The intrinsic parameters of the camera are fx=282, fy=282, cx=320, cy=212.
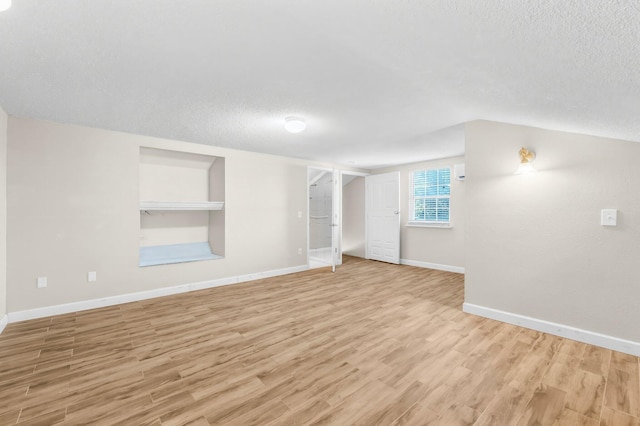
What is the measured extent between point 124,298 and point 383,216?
4959 millimetres

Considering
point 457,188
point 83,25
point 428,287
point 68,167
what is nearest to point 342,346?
point 428,287

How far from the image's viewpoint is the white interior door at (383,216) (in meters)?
6.16

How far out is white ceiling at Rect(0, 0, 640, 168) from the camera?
1.25m

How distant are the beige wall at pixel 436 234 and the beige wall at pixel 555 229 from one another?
1.98 m

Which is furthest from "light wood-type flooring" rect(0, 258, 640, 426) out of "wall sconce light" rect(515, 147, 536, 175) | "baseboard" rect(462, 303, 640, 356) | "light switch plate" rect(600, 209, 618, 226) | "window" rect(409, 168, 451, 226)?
"window" rect(409, 168, 451, 226)

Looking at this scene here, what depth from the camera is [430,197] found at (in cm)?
589

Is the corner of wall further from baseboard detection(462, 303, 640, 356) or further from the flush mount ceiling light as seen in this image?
baseboard detection(462, 303, 640, 356)

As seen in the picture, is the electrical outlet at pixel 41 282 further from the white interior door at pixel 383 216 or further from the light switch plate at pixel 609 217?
the light switch plate at pixel 609 217

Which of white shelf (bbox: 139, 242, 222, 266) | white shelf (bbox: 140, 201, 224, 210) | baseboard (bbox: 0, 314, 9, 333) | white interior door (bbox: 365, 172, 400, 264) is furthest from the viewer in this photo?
white interior door (bbox: 365, 172, 400, 264)

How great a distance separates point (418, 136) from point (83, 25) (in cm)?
352

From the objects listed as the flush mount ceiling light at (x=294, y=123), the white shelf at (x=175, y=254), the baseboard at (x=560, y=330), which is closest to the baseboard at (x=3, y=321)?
the white shelf at (x=175, y=254)

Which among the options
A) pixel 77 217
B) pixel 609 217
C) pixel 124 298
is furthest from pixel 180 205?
pixel 609 217

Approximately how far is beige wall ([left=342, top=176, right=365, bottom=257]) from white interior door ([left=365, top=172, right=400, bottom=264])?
1.12 ft

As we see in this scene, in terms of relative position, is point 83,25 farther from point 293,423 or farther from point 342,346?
point 342,346
